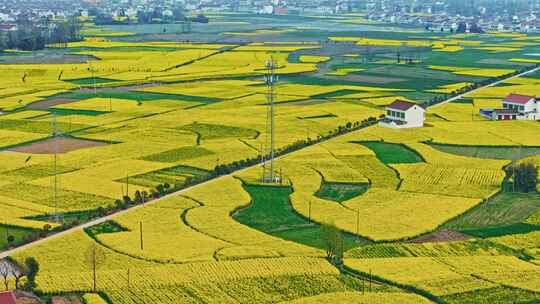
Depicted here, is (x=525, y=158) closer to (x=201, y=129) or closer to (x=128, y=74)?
(x=201, y=129)

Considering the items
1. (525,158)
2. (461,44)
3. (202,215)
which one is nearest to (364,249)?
(202,215)

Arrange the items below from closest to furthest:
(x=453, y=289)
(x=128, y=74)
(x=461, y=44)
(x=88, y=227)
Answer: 1. (x=453, y=289)
2. (x=88, y=227)
3. (x=128, y=74)
4. (x=461, y=44)

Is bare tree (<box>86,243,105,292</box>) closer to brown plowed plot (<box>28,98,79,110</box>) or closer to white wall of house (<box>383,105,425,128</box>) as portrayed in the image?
white wall of house (<box>383,105,425,128</box>)

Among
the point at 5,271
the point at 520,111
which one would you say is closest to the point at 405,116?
the point at 520,111

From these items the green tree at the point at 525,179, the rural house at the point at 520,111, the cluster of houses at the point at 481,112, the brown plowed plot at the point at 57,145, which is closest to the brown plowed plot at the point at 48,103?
the brown plowed plot at the point at 57,145

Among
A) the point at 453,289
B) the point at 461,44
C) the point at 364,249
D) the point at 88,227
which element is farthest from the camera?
the point at 461,44

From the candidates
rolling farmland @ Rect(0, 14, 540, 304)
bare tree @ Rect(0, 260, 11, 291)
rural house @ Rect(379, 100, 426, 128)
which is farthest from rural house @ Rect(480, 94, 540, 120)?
bare tree @ Rect(0, 260, 11, 291)

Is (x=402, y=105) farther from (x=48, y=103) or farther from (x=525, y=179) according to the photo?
(x=48, y=103)
